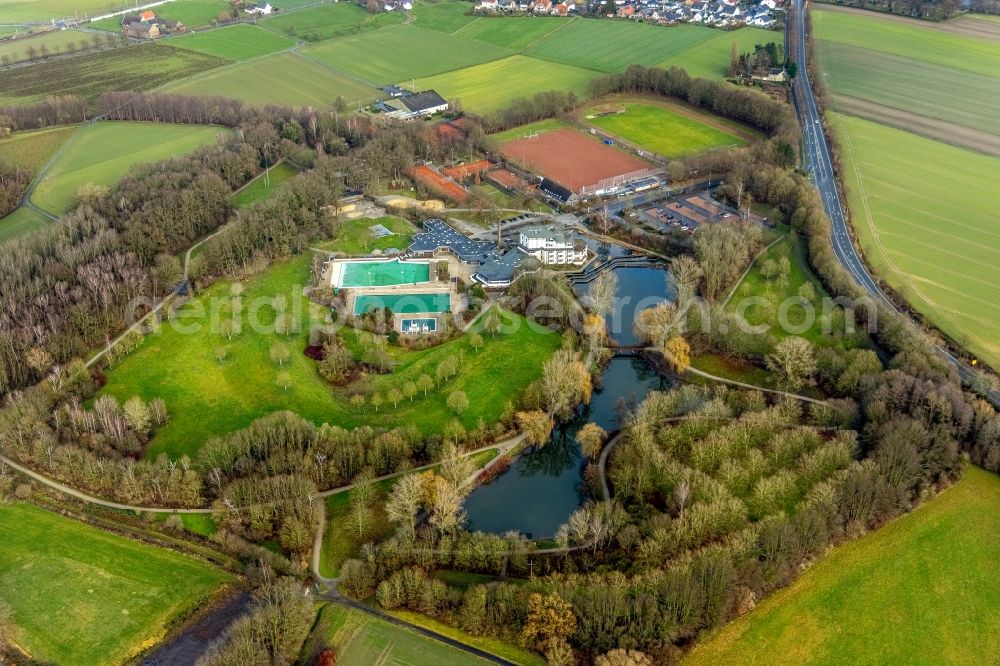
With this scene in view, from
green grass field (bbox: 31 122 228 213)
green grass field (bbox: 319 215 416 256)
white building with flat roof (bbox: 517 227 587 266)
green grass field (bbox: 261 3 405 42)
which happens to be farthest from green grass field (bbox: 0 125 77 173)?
white building with flat roof (bbox: 517 227 587 266)

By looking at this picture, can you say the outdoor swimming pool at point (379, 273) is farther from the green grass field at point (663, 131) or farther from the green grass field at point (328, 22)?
the green grass field at point (328, 22)

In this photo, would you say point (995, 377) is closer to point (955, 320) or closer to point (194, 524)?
point (955, 320)

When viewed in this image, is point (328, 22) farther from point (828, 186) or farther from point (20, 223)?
point (828, 186)

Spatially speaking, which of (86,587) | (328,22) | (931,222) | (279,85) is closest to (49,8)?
(328,22)

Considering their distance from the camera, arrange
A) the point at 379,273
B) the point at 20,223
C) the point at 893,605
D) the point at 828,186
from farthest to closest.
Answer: the point at 828,186 → the point at 20,223 → the point at 379,273 → the point at 893,605

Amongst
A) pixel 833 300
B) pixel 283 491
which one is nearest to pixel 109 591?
pixel 283 491
